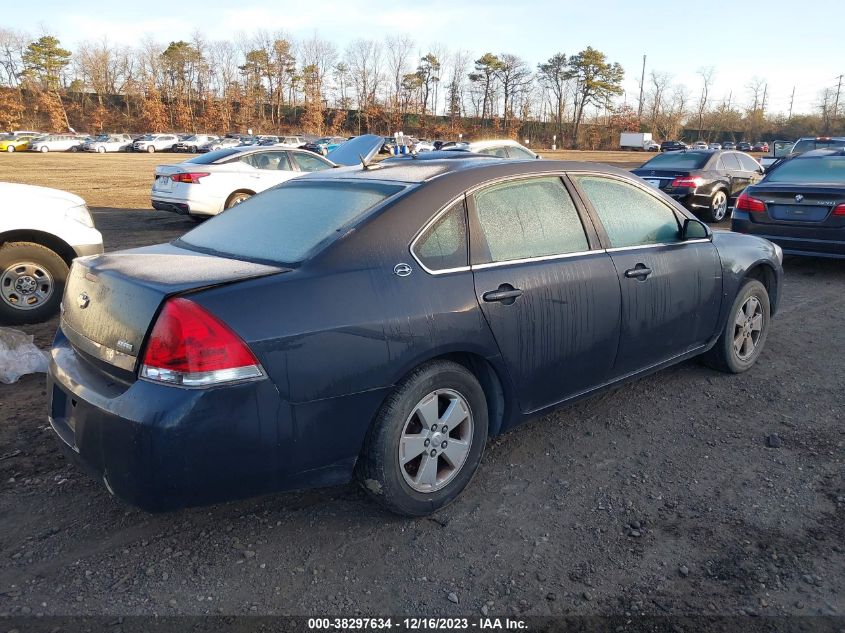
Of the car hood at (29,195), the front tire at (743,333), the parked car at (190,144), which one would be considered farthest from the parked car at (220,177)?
the parked car at (190,144)

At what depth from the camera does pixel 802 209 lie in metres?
8.16

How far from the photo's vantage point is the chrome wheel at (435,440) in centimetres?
288

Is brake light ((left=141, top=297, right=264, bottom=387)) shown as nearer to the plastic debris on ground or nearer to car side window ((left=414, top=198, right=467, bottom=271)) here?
car side window ((left=414, top=198, right=467, bottom=271))

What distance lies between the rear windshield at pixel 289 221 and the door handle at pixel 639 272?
1.40m

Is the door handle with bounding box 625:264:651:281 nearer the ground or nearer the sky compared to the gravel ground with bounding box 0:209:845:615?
nearer the sky

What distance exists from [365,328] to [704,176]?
1195 cm

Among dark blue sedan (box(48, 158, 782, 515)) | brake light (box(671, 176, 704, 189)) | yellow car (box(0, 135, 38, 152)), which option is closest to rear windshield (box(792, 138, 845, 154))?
brake light (box(671, 176, 704, 189))

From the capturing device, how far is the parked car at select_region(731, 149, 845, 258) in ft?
25.9

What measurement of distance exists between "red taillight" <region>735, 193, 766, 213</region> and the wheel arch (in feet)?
25.5

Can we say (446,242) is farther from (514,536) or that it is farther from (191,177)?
(191,177)

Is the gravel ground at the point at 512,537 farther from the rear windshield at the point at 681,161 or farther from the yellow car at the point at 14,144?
the yellow car at the point at 14,144

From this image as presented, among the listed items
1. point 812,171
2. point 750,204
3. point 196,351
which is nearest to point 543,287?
point 196,351

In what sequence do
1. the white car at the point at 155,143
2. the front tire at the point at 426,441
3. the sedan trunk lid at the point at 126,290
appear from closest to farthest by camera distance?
the sedan trunk lid at the point at 126,290, the front tire at the point at 426,441, the white car at the point at 155,143

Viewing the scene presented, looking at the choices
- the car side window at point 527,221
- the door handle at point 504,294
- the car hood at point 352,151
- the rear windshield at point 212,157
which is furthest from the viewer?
the car hood at point 352,151
